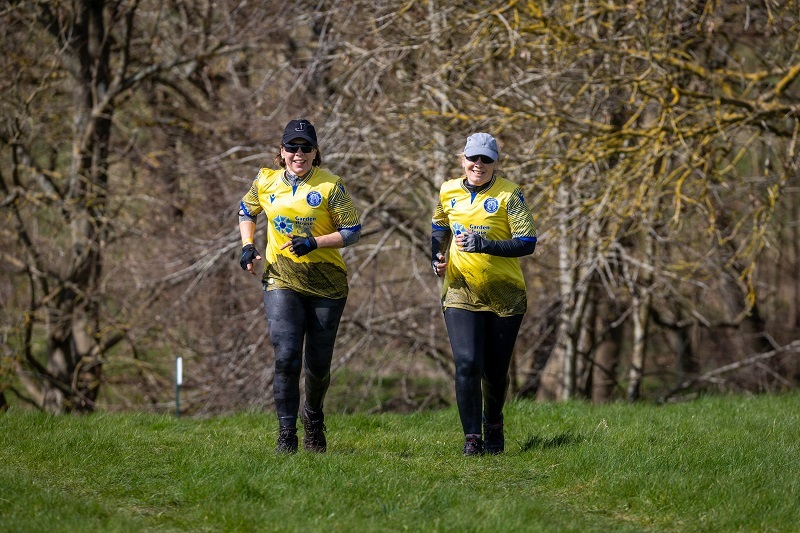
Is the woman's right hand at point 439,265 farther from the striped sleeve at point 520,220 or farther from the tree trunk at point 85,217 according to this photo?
the tree trunk at point 85,217

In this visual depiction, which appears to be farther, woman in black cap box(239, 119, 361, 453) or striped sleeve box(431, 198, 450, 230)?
striped sleeve box(431, 198, 450, 230)

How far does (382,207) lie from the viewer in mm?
14289

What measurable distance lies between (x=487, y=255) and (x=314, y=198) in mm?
1084

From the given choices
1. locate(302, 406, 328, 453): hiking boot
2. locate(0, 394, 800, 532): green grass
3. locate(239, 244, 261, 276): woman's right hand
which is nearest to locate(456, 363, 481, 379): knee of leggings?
locate(0, 394, 800, 532): green grass

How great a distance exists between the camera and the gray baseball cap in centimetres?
679

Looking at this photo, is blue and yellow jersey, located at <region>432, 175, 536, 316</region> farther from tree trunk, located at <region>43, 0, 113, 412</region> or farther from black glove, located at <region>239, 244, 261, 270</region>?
tree trunk, located at <region>43, 0, 113, 412</region>

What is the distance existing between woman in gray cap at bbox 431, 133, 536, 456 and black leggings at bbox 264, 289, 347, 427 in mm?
727

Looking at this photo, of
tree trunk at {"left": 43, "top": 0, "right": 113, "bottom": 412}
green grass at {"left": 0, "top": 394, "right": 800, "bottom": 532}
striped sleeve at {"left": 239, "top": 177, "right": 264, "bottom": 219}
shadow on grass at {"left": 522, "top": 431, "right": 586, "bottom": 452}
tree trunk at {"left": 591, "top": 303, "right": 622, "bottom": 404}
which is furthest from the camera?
tree trunk at {"left": 591, "top": 303, "right": 622, "bottom": 404}

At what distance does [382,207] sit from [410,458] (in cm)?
759

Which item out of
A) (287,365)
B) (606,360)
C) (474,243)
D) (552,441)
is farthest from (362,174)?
(474,243)

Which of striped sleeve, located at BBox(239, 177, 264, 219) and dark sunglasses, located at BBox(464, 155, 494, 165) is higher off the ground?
dark sunglasses, located at BBox(464, 155, 494, 165)

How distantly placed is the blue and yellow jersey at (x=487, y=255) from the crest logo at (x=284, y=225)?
3.16 ft

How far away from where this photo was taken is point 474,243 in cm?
657

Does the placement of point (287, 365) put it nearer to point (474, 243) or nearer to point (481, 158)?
point (474, 243)
